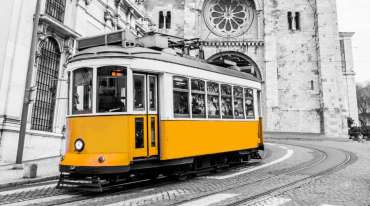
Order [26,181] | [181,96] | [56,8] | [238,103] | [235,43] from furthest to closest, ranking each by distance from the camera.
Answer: [235,43], [56,8], [238,103], [26,181], [181,96]

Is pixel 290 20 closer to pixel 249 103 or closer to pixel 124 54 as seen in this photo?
pixel 249 103

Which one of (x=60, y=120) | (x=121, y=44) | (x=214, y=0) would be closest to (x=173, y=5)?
(x=214, y=0)

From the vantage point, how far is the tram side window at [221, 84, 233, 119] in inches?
341

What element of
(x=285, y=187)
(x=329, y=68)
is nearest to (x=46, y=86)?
(x=285, y=187)

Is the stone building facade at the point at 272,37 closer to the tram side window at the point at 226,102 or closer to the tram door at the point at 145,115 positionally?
the tram side window at the point at 226,102

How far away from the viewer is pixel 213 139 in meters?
8.26

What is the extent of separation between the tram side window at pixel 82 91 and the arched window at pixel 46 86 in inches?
306

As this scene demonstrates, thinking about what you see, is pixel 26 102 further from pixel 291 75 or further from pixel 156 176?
pixel 291 75

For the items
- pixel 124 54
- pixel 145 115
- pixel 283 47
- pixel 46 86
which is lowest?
pixel 145 115

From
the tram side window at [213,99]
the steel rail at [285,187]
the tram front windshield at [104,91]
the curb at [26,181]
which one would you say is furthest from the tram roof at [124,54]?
the curb at [26,181]

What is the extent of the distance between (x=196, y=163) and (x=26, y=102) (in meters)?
6.12

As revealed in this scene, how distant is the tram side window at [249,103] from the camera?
979 centimetres

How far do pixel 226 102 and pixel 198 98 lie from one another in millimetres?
1282

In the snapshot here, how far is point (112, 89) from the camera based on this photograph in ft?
21.4
